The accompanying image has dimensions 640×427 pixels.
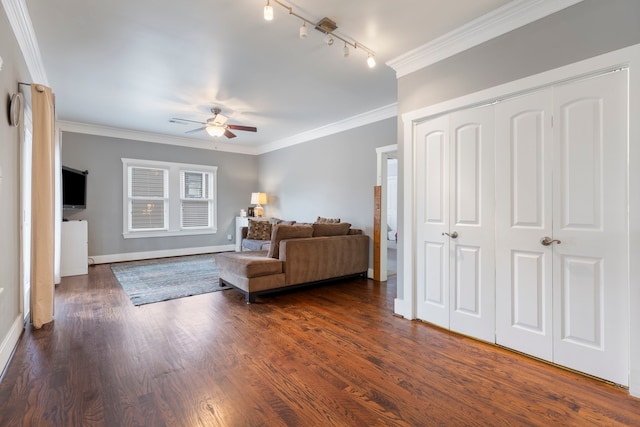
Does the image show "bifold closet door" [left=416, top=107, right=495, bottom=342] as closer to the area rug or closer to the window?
the area rug

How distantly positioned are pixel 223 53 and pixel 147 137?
14.2ft

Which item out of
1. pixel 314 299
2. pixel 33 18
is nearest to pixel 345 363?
pixel 314 299

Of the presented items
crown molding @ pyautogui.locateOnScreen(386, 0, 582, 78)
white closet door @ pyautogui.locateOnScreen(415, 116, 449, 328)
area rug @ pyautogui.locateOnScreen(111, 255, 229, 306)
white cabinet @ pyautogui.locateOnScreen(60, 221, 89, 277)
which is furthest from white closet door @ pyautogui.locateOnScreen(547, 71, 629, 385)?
white cabinet @ pyautogui.locateOnScreen(60, 221, 89, 277)

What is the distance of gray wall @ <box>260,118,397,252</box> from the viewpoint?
5105 millimetres

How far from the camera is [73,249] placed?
5.07 m

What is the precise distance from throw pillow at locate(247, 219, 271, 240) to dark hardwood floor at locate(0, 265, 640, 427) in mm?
3144

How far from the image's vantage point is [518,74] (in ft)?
7.89

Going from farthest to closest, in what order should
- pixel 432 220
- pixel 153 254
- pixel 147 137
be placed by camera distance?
pixel 153 254
pixel 147 137
pixel 432 220

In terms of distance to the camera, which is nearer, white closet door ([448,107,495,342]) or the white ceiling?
the white ceiling

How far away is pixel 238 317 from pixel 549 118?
Result: 320 centimetres

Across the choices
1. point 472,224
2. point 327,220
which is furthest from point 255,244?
point 472,224

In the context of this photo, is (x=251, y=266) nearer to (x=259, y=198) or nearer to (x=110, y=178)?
(x=259, y=198)

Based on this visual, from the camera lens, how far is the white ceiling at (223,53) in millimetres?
2457

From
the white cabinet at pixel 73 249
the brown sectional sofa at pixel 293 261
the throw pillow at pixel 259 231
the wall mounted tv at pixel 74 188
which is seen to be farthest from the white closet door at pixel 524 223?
the wall mounted tv at pixel 74 188
